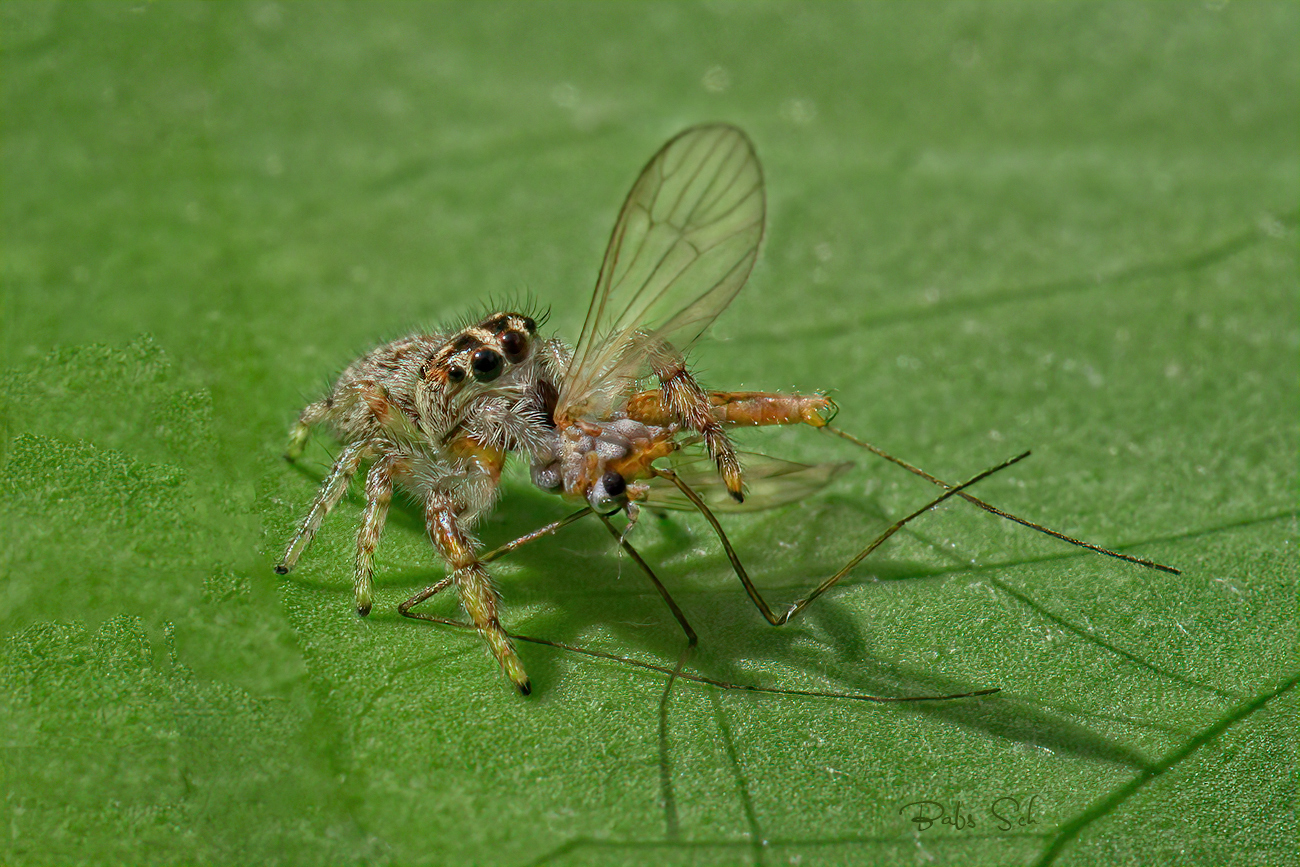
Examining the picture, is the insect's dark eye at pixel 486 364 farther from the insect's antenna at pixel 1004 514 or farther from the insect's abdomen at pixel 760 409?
the insect's antenna at pixel 1004 514

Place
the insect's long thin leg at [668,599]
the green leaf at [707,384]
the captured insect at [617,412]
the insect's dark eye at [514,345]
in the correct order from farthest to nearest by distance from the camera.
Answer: the insect's dark eye at [514,345]
the captured insect at [617,412]
the insect's long thin leg at [668,599]
the green leaf at [707,384]

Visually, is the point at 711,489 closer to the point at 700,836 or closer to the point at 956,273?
the point at 700,836

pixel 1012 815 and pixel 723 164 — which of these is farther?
pixel 723 164

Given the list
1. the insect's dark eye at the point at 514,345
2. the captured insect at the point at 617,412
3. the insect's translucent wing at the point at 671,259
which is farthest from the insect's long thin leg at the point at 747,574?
the insect's dark eye at the point at 514,345

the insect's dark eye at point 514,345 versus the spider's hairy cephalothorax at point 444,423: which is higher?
the insect's dark eye at point 514,345

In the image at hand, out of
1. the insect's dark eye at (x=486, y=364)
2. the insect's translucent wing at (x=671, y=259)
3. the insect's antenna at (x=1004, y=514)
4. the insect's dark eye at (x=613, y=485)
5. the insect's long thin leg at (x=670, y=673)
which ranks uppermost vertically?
the insect's translucent wing at (x=671, y=259)

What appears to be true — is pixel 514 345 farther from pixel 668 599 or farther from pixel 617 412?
pixel 668 599

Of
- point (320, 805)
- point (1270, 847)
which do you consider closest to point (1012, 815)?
point (1270, 847)

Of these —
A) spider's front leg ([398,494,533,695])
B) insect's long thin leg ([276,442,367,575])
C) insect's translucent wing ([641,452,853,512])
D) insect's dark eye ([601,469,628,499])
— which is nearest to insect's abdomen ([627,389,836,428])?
insect's translucent wing ([641,452,853,512])
